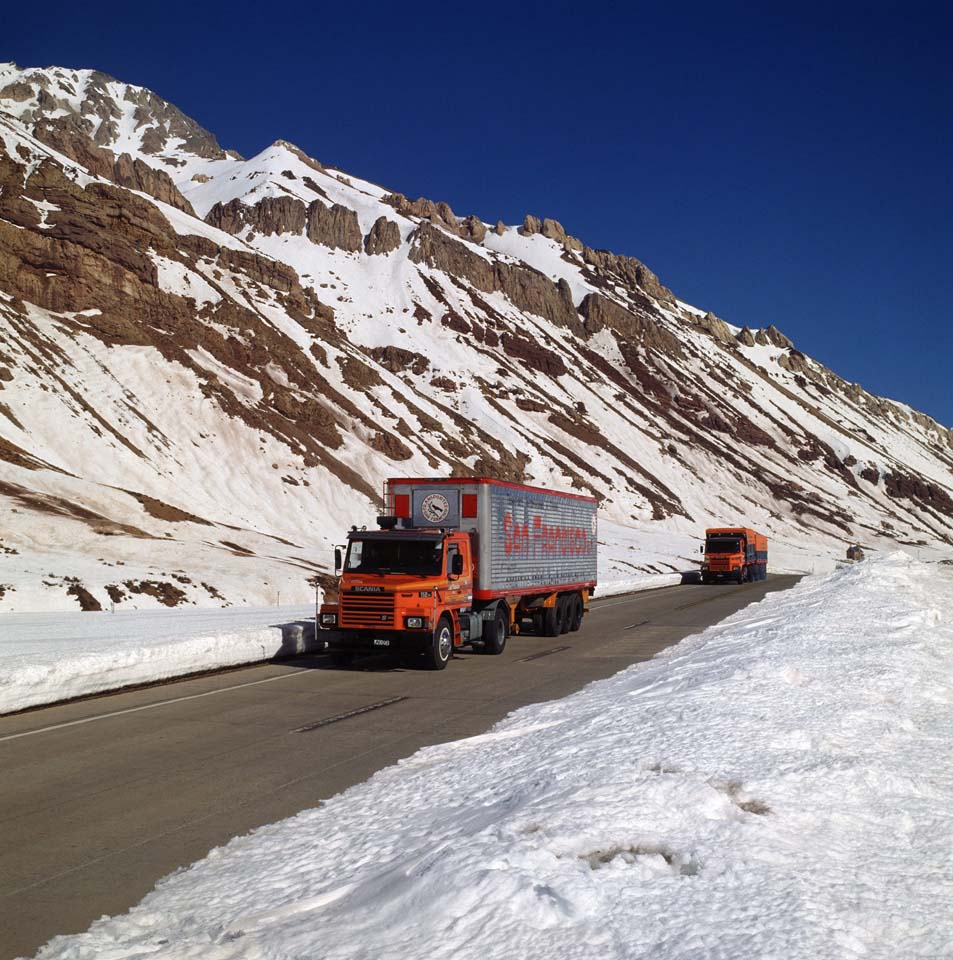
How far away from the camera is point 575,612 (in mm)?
25906

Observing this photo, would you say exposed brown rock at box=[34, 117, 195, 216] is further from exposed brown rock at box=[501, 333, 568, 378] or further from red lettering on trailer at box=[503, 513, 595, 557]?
red lettering on trailer at box=[503, 513, 595, 557]

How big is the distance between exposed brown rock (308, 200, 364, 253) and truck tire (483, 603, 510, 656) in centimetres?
11842

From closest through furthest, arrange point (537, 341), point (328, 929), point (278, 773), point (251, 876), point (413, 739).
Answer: point (328, 929) < point (251, 876) < point (278, 773) < point (413, 739) < point (537, 341)

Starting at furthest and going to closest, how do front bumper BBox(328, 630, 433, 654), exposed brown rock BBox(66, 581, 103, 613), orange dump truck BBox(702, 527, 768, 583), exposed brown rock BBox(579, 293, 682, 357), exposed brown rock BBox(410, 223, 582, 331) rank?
exposed brown rock BBox(579, 293, 682, 357) < exposed brown rock BBox(410, 223, 582, 331) < orange dump truck BBox(702, 527, 768, 583) < exposed brown rock BBox(66, 581, 103, 613) < front bumper BBox(328, 630, 433, 654)

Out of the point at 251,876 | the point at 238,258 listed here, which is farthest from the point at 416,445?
the point at 251,876

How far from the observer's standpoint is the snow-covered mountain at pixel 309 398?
4119 cm

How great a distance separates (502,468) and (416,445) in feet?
32.7

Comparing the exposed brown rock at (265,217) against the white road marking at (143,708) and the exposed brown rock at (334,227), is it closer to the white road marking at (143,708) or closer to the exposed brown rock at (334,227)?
the exposed brown rock at (334,227)

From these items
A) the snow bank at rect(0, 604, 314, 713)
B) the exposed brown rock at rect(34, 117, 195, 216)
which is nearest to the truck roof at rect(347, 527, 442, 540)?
the snow bank at rect(0, 604, 314, 713)

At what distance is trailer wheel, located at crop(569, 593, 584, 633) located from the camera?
25609 mm

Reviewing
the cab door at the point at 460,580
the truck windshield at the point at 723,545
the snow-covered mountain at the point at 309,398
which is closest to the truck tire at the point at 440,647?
the cab door at the point at 460,580

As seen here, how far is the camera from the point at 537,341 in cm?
12888

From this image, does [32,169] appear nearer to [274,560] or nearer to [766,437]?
[274,560]

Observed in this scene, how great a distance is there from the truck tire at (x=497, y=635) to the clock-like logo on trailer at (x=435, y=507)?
2.38 metres
